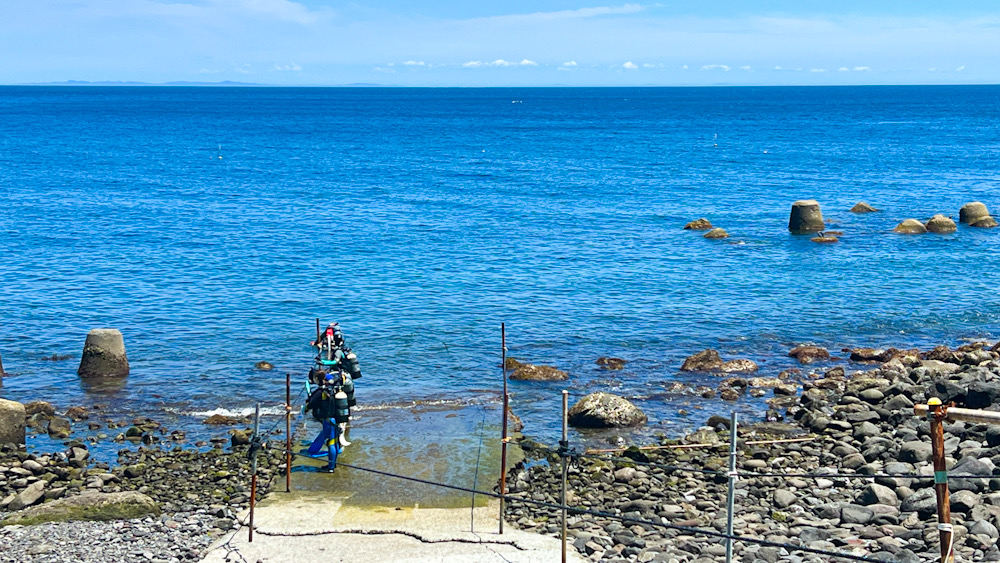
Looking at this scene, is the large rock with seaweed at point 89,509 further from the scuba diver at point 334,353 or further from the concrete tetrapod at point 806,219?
the concrete tetrapod at point 806,219

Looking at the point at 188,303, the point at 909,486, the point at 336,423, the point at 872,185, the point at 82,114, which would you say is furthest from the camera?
the point at 82,114

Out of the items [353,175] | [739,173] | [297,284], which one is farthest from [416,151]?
[297,284]

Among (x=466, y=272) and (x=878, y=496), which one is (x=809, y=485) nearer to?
(x=878, y=496)

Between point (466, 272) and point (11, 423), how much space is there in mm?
22082

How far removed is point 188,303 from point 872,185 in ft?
165

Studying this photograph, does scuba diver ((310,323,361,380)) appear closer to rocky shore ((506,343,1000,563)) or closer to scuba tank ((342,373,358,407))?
scuba tank ((342,373,358,407))

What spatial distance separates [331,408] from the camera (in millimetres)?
17094

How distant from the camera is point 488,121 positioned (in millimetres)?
167000

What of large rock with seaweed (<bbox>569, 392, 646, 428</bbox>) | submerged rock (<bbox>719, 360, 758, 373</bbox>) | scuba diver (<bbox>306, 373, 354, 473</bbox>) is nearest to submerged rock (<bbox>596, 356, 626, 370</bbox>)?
submerged rock (<bbox>719, 360, 758, 373</bbox>)

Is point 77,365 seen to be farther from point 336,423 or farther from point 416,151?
point 416,151

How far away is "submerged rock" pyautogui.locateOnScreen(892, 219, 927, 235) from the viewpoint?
1916 inches

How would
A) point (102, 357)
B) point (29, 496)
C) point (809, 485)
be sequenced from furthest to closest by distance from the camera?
point (102, 357), point (809, 485), point (29, 496)

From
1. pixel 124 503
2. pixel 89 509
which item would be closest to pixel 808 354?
pixel 124 503

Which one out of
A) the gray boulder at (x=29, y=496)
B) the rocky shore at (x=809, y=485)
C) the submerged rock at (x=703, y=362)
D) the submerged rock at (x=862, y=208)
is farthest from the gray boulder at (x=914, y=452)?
the submerged rock at (x=862, y=208)
